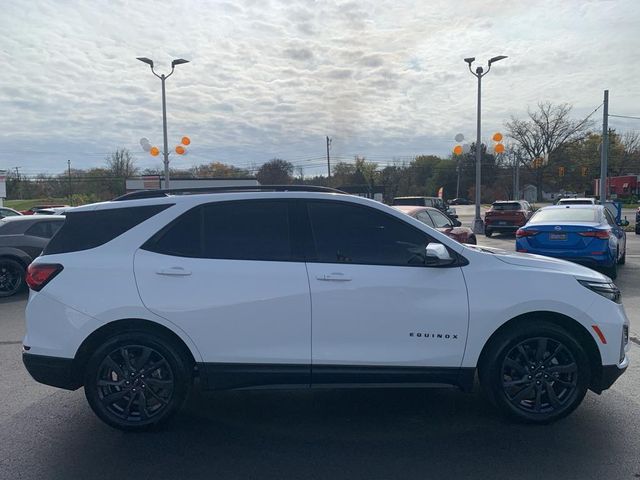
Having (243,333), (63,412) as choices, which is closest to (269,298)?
(243,333)

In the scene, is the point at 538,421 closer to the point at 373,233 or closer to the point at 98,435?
the point at 373,233

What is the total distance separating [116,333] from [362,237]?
2.04 meters

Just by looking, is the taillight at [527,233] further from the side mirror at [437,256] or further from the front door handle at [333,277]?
the front door handle at [333,277]

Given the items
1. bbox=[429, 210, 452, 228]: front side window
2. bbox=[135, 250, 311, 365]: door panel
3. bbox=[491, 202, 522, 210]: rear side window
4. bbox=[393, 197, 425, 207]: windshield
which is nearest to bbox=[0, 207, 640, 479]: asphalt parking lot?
bbox=[135, 250, 311, 365]: door panel

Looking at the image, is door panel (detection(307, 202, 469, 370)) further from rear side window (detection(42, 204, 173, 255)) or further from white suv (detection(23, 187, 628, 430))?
rear side window (detection(42, 204, 173, 255))

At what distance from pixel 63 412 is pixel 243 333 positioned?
191 centimetres

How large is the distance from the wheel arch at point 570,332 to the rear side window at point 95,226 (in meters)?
2.79

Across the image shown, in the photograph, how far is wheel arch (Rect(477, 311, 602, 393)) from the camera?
13.1ft

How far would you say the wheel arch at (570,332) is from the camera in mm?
4004

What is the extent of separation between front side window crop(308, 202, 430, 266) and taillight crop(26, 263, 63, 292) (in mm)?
2007

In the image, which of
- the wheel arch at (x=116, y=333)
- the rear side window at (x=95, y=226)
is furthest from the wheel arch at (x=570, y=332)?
the rear side window at (x=95, y=226)

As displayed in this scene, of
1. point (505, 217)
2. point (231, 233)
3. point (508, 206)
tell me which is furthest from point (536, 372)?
Result: point (508, 206)

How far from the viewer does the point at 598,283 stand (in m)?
4.09

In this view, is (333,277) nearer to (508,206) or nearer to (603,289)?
(603,289)
